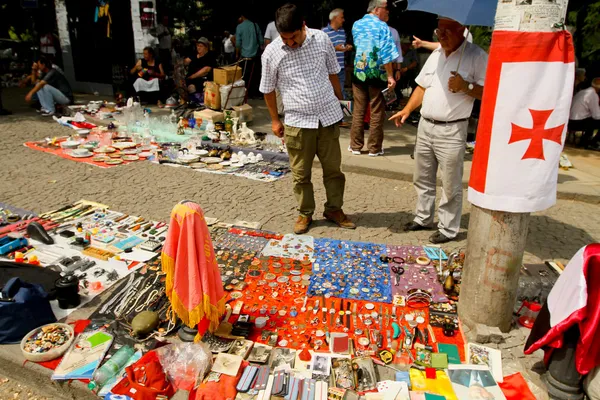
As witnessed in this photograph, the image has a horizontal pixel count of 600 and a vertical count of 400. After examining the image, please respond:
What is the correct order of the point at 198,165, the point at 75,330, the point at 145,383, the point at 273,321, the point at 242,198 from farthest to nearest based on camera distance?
the point at 198,165, the point at 242,198, the point at 273,321, the point at 75,330, the point at 145,383

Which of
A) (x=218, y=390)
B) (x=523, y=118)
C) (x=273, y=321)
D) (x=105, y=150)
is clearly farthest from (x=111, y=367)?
(x=105, y=150)

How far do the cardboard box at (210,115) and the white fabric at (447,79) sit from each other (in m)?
4.98

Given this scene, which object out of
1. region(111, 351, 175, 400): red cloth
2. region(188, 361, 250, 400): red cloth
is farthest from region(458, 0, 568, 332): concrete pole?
region(111, 351, 175, 400): red cloth

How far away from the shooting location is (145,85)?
10398 mm

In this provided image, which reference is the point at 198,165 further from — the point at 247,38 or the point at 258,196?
the point at 247,38

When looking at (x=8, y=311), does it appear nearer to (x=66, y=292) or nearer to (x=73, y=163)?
(x=66, y=292)

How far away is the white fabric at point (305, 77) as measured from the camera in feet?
13.8

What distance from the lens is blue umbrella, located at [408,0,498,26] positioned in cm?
357

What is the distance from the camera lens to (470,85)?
3838mm

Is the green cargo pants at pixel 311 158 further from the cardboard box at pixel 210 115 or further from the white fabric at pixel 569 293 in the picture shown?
the cardboard box at pixel 210 115

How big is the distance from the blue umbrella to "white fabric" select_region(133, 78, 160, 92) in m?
7.89

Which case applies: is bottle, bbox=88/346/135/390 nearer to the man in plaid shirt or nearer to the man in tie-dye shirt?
the man in plaid shirt

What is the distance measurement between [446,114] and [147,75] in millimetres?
8162

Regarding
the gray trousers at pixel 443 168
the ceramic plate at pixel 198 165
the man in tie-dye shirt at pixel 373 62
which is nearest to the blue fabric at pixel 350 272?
the gray trousers at pixel 443 168
